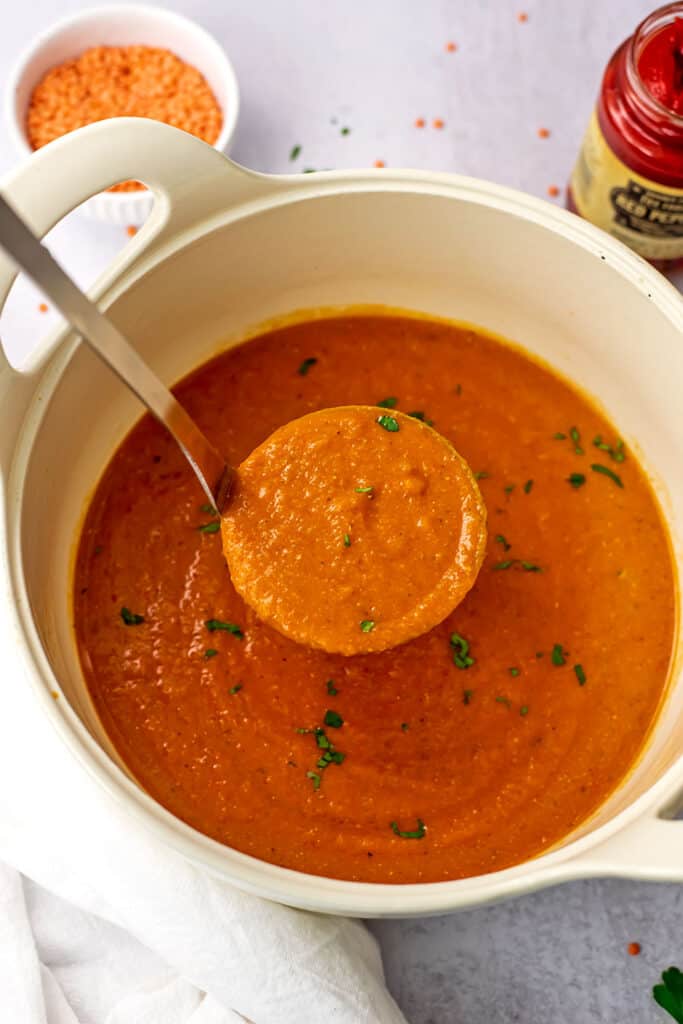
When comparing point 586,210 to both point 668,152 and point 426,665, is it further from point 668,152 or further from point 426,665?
point 426,665

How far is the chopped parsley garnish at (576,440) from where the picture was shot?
2.47m

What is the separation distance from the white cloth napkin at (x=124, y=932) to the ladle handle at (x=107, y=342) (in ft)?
1.88

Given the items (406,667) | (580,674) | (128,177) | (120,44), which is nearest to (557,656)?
(580,674)

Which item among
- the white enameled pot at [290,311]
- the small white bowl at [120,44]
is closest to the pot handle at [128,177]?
the white enameled pot at [290,311]

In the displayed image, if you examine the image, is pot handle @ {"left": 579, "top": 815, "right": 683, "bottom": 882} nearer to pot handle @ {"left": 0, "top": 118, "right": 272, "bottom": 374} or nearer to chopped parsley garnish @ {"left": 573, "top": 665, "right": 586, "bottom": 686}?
chopped parsley garnish @ {"left": 573, "top": 665, "right": 586, "bottom": 686}

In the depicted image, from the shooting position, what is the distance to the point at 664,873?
5.65ft

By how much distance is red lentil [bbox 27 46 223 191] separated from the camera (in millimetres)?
2801

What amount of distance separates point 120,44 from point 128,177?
108 cm

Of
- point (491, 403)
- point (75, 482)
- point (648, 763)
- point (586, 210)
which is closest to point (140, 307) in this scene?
point (75, 482)

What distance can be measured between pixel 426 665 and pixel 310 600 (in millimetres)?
332

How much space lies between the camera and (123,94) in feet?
9.39

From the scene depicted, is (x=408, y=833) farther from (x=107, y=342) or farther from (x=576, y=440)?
(x=107, y=342)

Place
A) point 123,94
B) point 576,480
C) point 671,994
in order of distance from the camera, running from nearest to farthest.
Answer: point 671,994 → point 576,480 → point 123,94

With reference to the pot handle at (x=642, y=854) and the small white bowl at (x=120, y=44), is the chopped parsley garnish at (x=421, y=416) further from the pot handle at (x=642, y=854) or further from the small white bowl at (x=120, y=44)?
the pot handle at (x=642, y=854)
